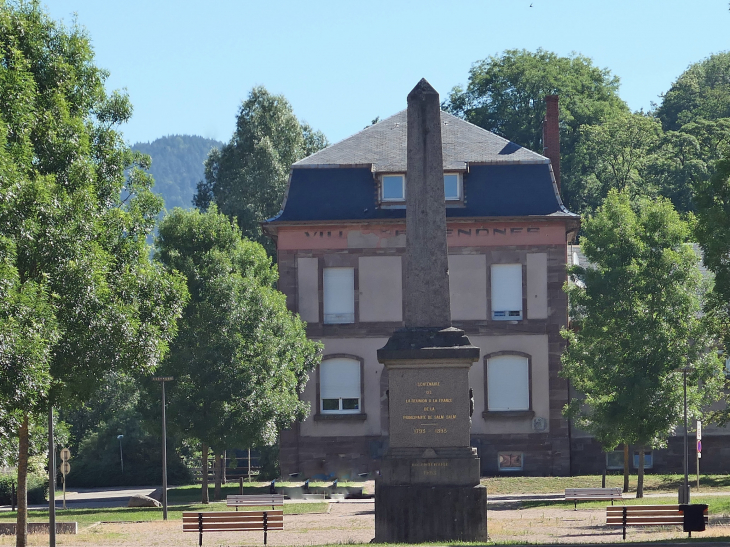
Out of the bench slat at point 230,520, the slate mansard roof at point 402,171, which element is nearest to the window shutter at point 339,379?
the slate mansard roof at point 402,171

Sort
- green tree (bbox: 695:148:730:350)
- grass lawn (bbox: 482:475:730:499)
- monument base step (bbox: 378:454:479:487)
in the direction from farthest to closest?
grass lawn (bbox: 482:475:730:499), green tree (bbox: 695:148:730:350), monument base step (bbox: 378:454:479:487)

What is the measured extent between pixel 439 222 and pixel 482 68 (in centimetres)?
4970

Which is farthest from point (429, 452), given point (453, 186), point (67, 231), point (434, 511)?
point (453, 186)

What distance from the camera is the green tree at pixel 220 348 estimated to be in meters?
37.4

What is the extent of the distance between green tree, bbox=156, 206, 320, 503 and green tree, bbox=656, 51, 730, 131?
135 ft

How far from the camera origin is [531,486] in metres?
39.4

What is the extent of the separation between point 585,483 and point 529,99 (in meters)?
33.8

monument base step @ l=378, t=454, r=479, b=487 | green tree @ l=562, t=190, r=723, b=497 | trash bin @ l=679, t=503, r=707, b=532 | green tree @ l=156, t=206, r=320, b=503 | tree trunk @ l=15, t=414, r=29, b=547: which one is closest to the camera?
monument base step @ l=378, t=454, r=479, b=487

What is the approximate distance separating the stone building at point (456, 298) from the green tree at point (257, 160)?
1581cm

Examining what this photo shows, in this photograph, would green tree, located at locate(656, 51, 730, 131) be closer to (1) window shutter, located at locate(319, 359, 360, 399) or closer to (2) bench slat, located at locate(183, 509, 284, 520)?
(1) window shutter, located at locate(319, 359, 360, 399)

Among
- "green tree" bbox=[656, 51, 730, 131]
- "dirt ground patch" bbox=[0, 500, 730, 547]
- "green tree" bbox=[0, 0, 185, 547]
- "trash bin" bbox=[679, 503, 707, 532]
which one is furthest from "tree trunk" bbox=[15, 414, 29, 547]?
"green tree" bbox=[656, 51, 730, 131]

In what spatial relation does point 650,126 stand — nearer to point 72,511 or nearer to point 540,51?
point 540,51

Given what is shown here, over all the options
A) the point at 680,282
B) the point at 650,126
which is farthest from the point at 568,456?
the point at 650,126

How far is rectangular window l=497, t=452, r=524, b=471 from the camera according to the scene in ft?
146
